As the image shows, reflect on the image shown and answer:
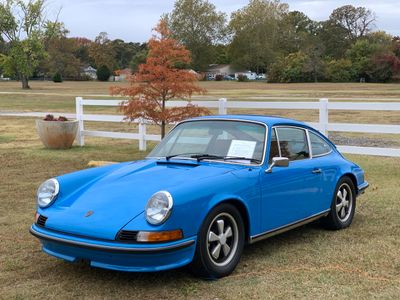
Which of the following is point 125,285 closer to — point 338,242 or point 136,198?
point 136,198

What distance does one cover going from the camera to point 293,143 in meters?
5.76

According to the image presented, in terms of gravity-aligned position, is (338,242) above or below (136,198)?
below

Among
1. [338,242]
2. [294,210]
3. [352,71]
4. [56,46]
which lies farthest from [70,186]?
[56,46]

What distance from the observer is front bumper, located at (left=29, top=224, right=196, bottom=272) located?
4.04 metres

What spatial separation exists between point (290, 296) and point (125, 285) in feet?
4.53

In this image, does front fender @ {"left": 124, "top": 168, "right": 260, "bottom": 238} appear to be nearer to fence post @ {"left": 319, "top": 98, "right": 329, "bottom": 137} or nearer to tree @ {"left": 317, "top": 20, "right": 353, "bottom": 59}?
fence post @ {"left": 319, "top": 98, "right": 329, "bottom": 137}

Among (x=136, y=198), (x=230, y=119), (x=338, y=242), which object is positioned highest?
(x=230, y=119)

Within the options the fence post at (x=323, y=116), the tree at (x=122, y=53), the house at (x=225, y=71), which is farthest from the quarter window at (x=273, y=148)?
the tree at (x=122, y=53)

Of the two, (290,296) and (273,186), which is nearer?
(290,296)

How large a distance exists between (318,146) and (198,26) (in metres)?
108

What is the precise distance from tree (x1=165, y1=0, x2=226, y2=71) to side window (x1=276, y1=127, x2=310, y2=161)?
103669 millimetres

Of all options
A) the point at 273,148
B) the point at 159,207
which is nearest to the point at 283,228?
the point at 273,148

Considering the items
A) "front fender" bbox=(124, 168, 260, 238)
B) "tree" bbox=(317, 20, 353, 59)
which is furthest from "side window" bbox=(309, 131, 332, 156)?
"tree" bbox=(317, 20, 353, 59)

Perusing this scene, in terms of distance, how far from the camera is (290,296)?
4.20 m
